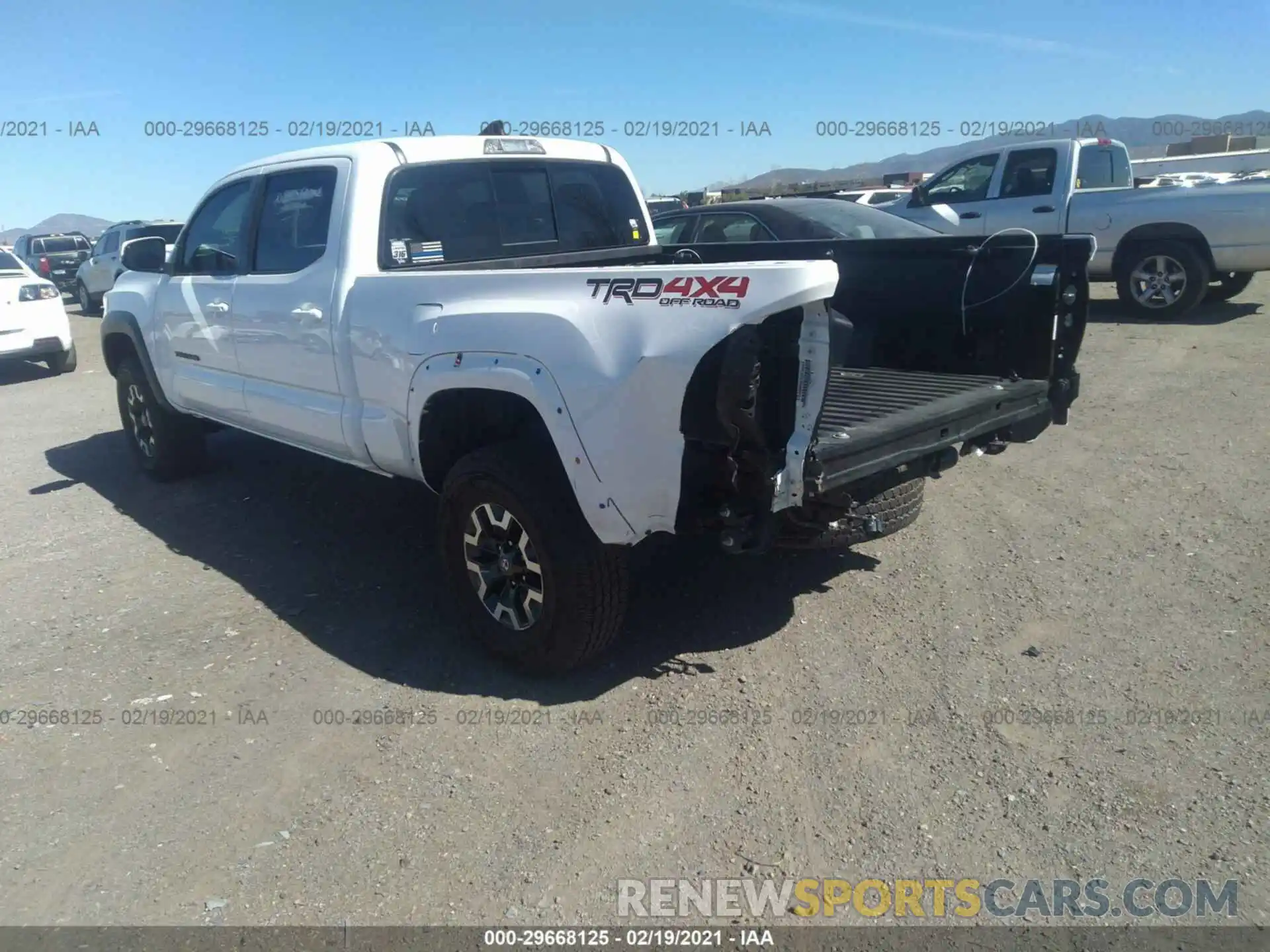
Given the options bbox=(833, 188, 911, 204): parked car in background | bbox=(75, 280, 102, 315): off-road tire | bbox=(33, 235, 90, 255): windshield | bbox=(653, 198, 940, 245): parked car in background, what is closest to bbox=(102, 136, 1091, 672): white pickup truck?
bbox=(653, 198, 940, 245): parked car in background

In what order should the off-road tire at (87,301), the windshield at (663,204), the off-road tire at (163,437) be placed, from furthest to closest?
1. the off-road tire at (87,301)
2. the windshield at (663,204)
3. the off-road tire at (163,437)

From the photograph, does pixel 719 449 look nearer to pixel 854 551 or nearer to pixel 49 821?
pixel 854 551

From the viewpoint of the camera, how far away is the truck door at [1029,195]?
11641 millimetres

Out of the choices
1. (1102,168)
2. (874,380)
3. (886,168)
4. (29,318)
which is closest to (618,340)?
(874,380)

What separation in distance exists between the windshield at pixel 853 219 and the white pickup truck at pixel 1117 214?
101 inches

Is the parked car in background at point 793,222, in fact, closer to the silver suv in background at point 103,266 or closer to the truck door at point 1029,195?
the truck door at point 1029,195

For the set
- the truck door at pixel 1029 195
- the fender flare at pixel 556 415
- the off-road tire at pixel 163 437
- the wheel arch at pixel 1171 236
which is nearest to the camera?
the fender flare at pixel 556 415

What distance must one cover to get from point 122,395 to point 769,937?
6.55m

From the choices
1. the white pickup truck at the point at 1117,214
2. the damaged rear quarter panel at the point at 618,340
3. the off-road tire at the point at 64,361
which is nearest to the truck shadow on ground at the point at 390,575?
the damaged rear quarter panel at the point at 618,340

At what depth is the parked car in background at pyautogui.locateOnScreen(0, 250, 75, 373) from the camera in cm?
1141

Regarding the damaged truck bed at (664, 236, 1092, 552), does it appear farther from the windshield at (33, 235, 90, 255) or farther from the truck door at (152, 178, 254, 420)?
the windshield at (33, 235, 90, 255)

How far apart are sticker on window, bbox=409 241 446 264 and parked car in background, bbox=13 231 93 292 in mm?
24320

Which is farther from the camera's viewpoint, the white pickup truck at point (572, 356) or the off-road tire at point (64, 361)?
the off-road tire at point (64, 361)

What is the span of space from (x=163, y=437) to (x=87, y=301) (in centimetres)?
1645
